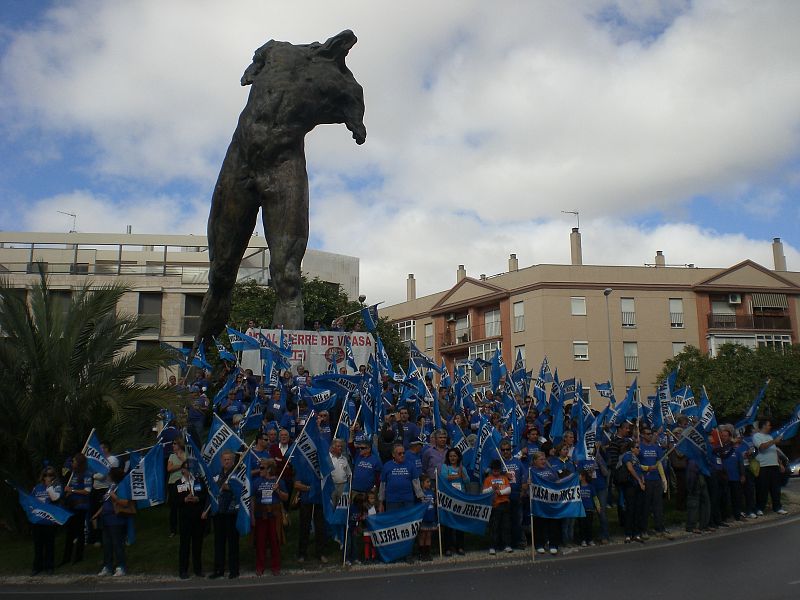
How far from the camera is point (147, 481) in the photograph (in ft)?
33.5

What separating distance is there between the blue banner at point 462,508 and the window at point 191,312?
36.5 metres

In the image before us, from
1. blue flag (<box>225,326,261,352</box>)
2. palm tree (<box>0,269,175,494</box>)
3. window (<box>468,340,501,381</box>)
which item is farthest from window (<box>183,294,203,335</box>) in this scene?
palm tree (<box>0,269,175,494</box>)

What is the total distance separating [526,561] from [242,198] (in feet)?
30.5

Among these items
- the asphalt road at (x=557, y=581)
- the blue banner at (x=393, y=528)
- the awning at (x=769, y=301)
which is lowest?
the asphalt road at (x=557, y=581)

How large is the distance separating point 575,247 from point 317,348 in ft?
132

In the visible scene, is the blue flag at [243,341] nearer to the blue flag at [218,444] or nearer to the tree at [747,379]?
the blue flag at [218,444]

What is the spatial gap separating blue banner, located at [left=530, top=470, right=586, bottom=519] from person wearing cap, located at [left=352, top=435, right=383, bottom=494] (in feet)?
6.77

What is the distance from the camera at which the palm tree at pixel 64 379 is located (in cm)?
1227

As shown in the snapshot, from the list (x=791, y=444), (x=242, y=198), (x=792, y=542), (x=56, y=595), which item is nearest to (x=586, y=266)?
(x=791, y=444)

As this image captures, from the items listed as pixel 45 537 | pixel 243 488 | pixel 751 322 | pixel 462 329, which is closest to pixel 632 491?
pixel 243 488

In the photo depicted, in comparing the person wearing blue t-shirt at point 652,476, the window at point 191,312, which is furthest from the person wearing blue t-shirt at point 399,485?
the window at point 191,312

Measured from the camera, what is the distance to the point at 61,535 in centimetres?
1234

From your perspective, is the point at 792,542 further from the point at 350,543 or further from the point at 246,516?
the point at 246,516

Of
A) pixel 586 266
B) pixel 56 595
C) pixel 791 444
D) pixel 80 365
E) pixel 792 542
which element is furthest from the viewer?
pixel 586 266
